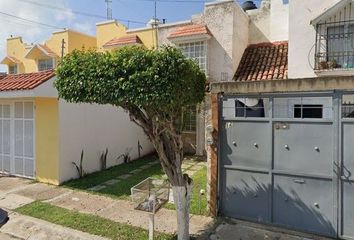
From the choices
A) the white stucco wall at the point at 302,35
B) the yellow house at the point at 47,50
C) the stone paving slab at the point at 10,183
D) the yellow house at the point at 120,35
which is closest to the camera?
the stone paving slab at the point at 10,183

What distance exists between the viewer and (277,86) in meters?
6.55

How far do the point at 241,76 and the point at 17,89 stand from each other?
437 inches

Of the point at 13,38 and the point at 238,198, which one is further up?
the point at 13,38

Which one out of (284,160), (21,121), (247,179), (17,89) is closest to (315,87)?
(284,160)

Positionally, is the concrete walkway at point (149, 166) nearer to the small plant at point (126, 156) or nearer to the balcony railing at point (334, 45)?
the small plant at point (126, 156)

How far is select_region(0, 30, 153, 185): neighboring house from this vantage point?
10.5 m

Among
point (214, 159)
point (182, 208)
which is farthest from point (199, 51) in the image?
point (182, 208)

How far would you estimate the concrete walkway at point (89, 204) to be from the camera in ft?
23.4

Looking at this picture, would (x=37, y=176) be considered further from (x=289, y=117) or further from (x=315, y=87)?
(x=315, y=87)

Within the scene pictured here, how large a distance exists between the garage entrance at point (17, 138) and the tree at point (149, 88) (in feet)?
21.5

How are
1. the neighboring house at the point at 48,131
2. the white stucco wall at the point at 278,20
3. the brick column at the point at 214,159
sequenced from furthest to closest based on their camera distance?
the white stucco wall at the point at 278,20, the neighboring house at the point at 48,131, the brick column at the point at 214,159

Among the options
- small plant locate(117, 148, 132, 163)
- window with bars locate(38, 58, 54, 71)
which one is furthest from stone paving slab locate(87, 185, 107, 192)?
window with bars locate(38, 58, 54, 71)

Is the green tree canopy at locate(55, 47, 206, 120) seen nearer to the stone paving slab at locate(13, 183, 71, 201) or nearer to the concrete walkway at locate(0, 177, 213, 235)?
the concrete walkway at locate(0, 177, 213, 235)

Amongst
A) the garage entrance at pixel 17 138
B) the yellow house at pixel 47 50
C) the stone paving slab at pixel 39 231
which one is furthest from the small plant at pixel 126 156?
the yellow house at pixel 47 50
